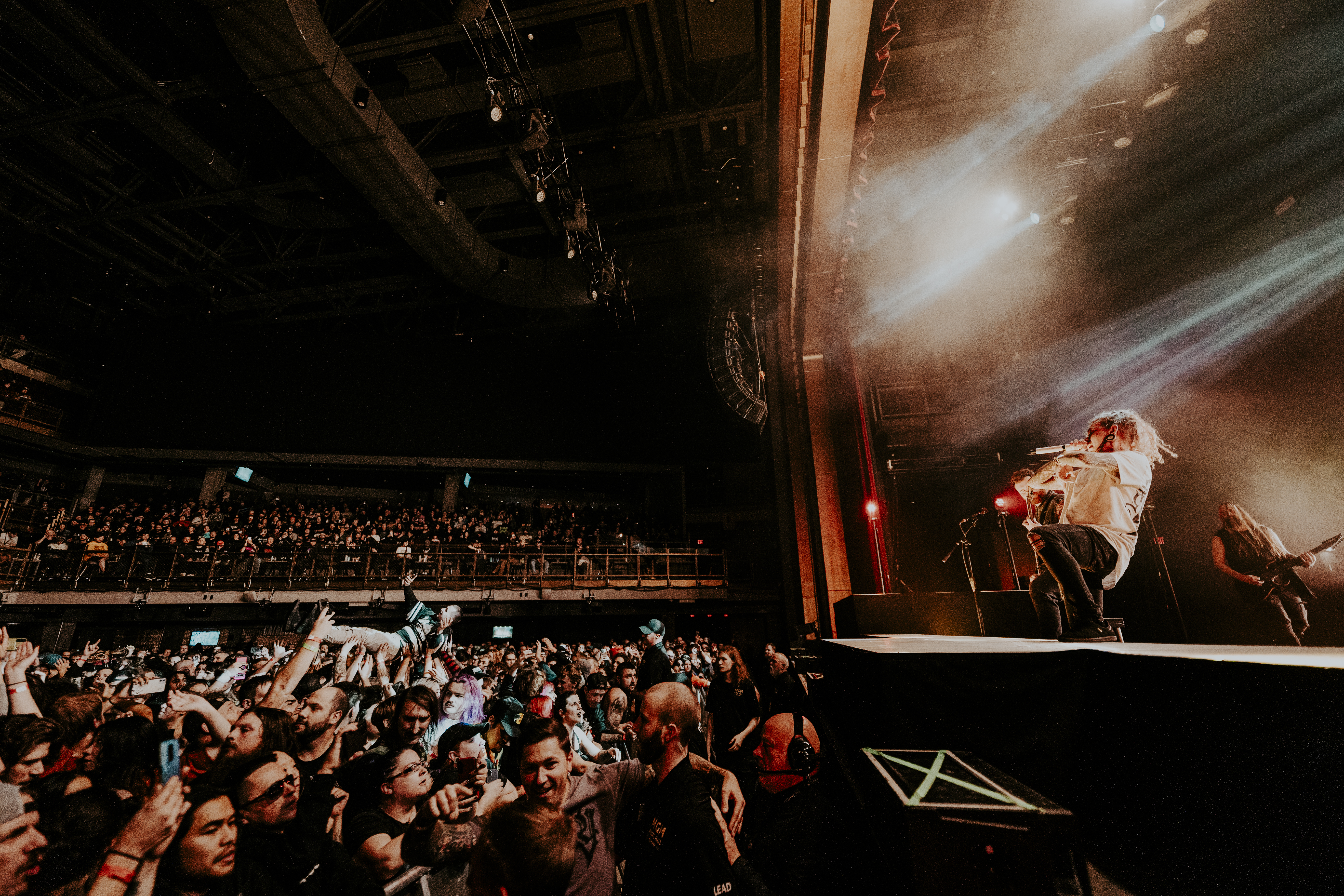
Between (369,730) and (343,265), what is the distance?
16.7m

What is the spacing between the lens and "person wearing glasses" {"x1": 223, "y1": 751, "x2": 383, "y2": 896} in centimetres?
179

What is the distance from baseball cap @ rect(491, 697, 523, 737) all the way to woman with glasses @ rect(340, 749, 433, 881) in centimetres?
161

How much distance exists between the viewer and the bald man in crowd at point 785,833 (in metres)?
2.04

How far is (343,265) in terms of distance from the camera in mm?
15969

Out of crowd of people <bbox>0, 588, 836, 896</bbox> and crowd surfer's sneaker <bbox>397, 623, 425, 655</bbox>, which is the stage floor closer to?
crowd of people <bbox>0, 588, 836, 896</bbox>

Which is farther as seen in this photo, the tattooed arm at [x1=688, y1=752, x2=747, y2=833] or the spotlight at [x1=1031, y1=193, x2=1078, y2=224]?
the spotlight at [x1=1031, y1=193, x2=1078, y2=224]

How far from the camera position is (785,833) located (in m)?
2.20

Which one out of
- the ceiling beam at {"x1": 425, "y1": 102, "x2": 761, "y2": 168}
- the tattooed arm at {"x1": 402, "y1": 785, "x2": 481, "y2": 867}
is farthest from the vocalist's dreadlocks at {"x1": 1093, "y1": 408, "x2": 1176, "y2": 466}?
the ceiling beam at {"x1": 425, "y1": 102, "x2": 761, "y2": 168}

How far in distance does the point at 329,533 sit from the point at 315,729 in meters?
16.6

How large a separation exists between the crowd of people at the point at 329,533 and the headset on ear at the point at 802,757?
45.7ft

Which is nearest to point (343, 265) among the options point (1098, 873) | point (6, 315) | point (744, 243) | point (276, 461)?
point (276, 461)

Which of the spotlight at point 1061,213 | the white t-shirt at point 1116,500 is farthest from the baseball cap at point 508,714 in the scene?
the spotlight at point 1061,213

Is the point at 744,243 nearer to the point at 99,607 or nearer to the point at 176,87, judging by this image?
the point at 176,87

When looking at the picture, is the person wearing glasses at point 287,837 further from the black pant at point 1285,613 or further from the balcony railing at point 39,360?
the balcony railing at point 39,360
